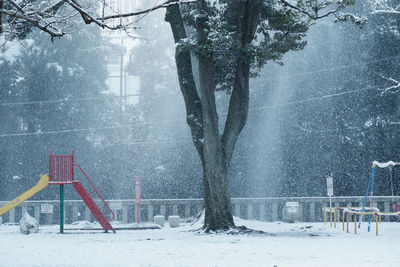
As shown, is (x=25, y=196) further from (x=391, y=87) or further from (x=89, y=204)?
(x=391, y=87)

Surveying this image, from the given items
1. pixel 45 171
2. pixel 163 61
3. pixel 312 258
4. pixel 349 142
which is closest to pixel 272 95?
pixel 349 142

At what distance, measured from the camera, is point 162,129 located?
1203 inches

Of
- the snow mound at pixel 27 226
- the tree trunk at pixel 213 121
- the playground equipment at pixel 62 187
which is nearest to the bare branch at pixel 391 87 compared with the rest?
the tree trunk at pixel 213 121

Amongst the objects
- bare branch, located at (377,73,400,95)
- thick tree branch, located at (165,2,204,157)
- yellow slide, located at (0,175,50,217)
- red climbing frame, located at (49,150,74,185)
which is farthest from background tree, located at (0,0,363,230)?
bare branch, located at (377,73,400,95)

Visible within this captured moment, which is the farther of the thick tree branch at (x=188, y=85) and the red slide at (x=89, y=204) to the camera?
the red slide at (x=89, y=204)

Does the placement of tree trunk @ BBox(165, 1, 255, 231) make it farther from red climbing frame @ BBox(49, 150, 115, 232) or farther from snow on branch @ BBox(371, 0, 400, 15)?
snow on branch @ BBox(371, 0, 400, 15)

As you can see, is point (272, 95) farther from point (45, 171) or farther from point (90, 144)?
point (45, 171)

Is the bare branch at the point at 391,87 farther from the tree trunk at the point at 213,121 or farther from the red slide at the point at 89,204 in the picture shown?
the red slide at the point at 89,204

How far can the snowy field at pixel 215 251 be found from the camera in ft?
26.7

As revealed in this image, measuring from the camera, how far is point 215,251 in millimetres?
9555

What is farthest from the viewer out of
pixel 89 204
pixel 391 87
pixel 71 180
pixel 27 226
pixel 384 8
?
pixel 384 8

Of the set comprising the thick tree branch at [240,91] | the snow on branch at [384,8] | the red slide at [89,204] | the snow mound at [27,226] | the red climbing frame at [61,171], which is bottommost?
the snow mound at [27,226]

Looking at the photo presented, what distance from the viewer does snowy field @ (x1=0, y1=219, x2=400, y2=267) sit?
26.7 feet

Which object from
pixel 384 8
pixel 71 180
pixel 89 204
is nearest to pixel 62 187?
pixel 71 180
